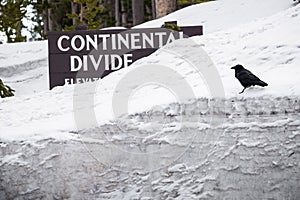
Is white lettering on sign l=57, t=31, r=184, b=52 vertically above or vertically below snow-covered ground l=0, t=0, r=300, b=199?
above

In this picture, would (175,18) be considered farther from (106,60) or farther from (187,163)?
(187,163)

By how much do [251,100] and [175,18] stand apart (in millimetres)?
9047

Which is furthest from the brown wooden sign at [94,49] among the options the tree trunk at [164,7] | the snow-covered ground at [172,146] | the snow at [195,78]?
the tree trunk at [164,7]

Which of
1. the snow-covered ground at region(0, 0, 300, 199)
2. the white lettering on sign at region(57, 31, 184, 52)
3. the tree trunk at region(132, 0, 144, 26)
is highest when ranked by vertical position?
the tree trunk at region(132, 0, 144, 26)

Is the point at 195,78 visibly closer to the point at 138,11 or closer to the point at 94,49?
the point at 94,49

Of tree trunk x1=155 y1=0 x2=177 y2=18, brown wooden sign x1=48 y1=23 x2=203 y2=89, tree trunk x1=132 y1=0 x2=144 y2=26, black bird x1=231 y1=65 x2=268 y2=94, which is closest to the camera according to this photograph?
black bird x1=231 y1=65 x2=268 y2=94

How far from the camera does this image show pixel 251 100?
216 inches

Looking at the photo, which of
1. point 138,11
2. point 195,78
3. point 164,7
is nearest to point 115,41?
point 195,78

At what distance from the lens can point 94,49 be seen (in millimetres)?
9500

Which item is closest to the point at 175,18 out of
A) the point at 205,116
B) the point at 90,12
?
the point at 90,12

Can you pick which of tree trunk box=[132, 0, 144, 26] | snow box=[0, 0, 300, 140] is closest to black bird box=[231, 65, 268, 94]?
snow box=[0, 0, 300, 140]

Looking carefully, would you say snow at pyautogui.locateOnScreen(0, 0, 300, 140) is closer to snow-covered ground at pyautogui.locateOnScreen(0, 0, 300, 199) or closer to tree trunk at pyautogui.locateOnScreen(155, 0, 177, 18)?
snow-covered ground at pyautogui.locateOnScreen(0, 0, 300, 199)

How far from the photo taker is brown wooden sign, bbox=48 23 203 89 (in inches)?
367

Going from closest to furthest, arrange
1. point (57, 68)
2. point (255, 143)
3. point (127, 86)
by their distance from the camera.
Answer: point (255, 143) < point (127, 86) < point (57, 68)
